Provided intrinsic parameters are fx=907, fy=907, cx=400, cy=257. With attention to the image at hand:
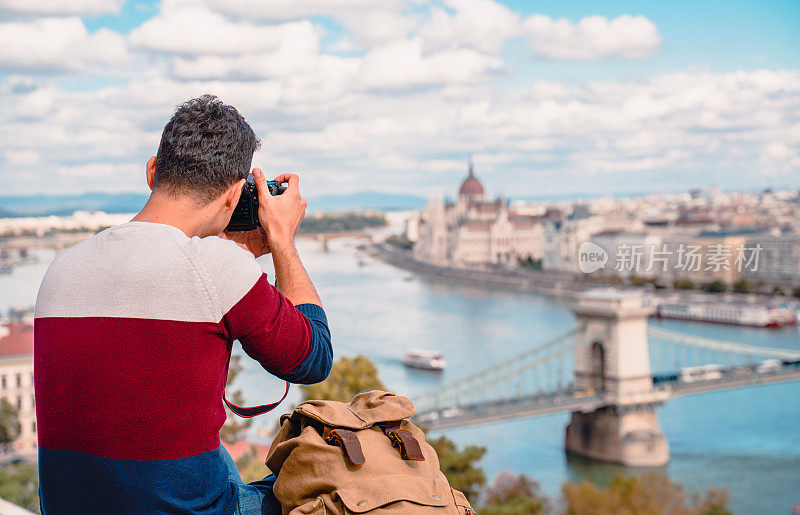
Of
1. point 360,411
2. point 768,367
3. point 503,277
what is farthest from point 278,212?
point 503,277

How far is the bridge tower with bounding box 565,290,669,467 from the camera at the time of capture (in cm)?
848

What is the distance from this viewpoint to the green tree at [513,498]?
4.69m

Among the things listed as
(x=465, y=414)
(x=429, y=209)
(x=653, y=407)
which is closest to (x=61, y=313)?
(x=465, y=414)

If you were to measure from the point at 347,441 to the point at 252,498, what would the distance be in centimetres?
9

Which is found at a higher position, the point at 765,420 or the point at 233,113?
the point at 233,113

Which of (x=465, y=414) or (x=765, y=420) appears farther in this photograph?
(x=765, y=420)

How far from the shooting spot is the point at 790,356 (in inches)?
450

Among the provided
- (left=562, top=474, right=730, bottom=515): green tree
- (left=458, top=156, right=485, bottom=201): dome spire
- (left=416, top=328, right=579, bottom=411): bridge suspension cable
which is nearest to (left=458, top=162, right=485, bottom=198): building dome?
(left=458, top=156, right=485, bottom=201): dome spire

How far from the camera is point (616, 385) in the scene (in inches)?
361

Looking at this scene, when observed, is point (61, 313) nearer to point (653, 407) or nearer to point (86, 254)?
point (86, 254)

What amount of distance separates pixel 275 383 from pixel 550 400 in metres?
2.77

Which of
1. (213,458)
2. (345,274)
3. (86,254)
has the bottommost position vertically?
(345,274)

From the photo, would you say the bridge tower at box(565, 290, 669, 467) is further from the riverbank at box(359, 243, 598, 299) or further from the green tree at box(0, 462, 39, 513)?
the riverbank at box(359, 243, 598, 299)

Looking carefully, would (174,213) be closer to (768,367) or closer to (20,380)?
(20,380)
